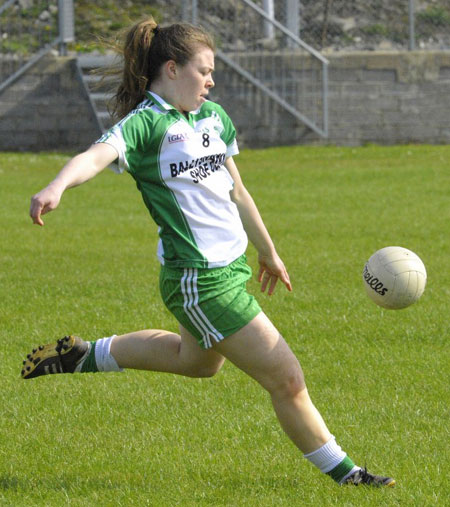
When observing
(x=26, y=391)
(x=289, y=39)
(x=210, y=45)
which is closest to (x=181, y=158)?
(x=210, y=45)

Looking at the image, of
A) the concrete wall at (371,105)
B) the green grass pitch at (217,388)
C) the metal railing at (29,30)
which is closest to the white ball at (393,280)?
the green grass pitch at (217,388)

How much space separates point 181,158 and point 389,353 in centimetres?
286

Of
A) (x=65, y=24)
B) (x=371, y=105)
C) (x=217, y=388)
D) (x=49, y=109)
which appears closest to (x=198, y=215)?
(x=217, y=388)

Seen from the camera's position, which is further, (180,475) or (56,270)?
(56,270)

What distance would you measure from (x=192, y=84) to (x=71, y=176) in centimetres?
84

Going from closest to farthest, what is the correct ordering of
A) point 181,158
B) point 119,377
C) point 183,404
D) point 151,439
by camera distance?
1. point 181,158
2. point 151,439
3. point 183,404
4. point 119,377

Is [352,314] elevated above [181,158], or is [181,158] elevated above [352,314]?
[181,158]

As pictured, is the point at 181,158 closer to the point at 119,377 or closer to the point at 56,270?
the point at 119,377

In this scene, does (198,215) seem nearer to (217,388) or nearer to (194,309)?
(194,309)

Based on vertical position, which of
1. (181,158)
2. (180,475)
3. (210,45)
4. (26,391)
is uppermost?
(210,45)

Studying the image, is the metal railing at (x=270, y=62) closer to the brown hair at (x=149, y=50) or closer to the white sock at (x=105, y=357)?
the white sock at (x=105, y=357)

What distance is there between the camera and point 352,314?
7660mm

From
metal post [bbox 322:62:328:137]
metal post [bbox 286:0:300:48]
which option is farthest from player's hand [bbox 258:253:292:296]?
metal post [bbox 286:0:300:48]

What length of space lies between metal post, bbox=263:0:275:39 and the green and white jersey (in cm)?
→ 1752
